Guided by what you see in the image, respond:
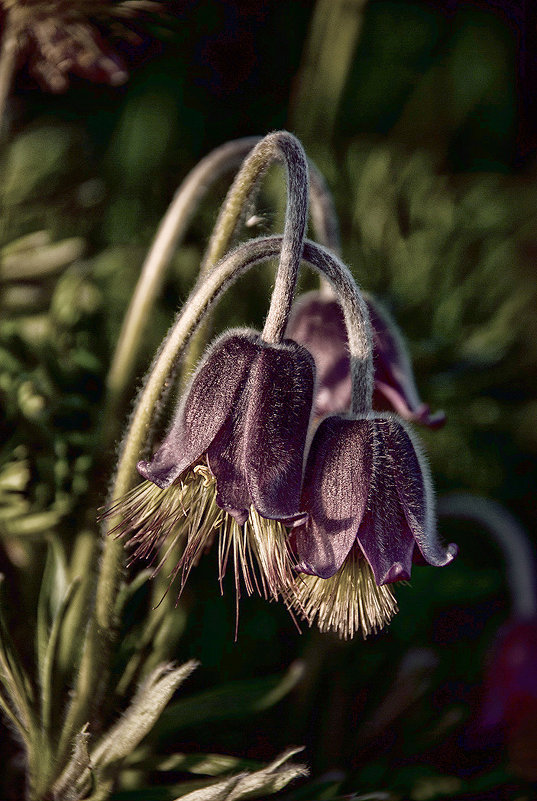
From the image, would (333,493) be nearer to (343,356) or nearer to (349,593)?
(349,593)

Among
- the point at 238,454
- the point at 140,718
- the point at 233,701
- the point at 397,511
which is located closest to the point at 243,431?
the point at 238,454

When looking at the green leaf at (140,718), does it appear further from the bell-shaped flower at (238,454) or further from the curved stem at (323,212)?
the curved stem at (323,212)

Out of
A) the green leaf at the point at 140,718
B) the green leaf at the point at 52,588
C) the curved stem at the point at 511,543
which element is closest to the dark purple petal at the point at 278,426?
the green leaf at the point at 140,718

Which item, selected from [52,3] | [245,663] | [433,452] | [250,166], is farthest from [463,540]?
[52,3]

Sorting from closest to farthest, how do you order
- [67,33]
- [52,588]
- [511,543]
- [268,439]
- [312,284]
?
[268,439], [52,588], [67,33], [511,543], [312,284]

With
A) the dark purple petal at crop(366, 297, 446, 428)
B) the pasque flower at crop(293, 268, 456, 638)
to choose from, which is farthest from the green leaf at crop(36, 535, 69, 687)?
the dark purple petal at crop(366, 297, 446, 428)

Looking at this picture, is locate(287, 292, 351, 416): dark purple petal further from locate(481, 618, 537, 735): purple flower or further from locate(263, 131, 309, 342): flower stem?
locate(481, 618, 537, 735): purple flower

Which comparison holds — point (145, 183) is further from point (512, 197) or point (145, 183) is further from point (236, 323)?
point (512, 197)
